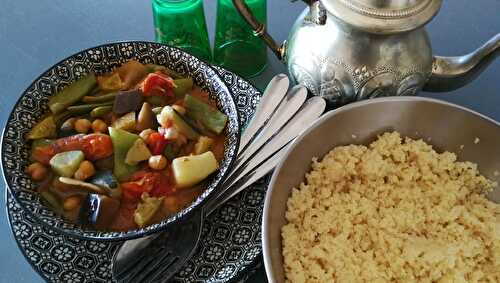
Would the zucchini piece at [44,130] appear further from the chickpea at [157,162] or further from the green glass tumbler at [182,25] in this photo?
the green glass tumbler at [182,25]

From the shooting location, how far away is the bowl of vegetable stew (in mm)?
942

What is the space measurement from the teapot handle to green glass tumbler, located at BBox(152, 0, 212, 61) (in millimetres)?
160

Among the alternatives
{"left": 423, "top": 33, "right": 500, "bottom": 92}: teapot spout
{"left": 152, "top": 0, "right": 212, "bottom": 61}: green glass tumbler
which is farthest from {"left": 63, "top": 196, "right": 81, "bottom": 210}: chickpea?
→ {"left": 423, "top": 33, "right": 500, "bottom": 92}: teapot spout

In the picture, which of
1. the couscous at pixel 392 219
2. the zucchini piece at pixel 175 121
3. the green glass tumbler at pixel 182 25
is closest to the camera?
the couscous at pixel 392 219

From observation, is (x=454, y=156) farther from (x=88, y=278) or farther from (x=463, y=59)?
(x=88, y=278)

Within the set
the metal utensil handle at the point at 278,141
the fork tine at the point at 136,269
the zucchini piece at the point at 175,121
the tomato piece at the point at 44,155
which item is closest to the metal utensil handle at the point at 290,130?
the metal utensil handle at the point at 278,141

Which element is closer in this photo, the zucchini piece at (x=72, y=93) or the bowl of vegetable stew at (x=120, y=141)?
the bowl of vegetable stew at (x=120, y=141)

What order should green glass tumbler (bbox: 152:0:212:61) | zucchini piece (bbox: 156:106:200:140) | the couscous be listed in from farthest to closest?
green glass tumbler (bbox: 152:0:212:61)
zucchini piece (bbox: 156:106:200:140)
the couscous

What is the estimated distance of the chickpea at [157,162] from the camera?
98cm

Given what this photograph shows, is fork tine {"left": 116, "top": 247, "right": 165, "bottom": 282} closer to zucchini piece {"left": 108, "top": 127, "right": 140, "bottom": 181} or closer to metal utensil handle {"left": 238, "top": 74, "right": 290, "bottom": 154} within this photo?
zucchini piece {"left": 108, "top": 127, "right": 140, "bottom": 181}

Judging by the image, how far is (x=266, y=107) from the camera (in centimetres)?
113

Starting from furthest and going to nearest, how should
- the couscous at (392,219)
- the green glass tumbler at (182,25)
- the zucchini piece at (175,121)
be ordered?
the green glass tumbler at (182,25) → the zucchini piece at (175,121) → the couscous at (392,219)

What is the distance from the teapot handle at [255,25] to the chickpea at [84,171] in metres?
0.42

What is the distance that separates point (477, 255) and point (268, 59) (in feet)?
2.11
